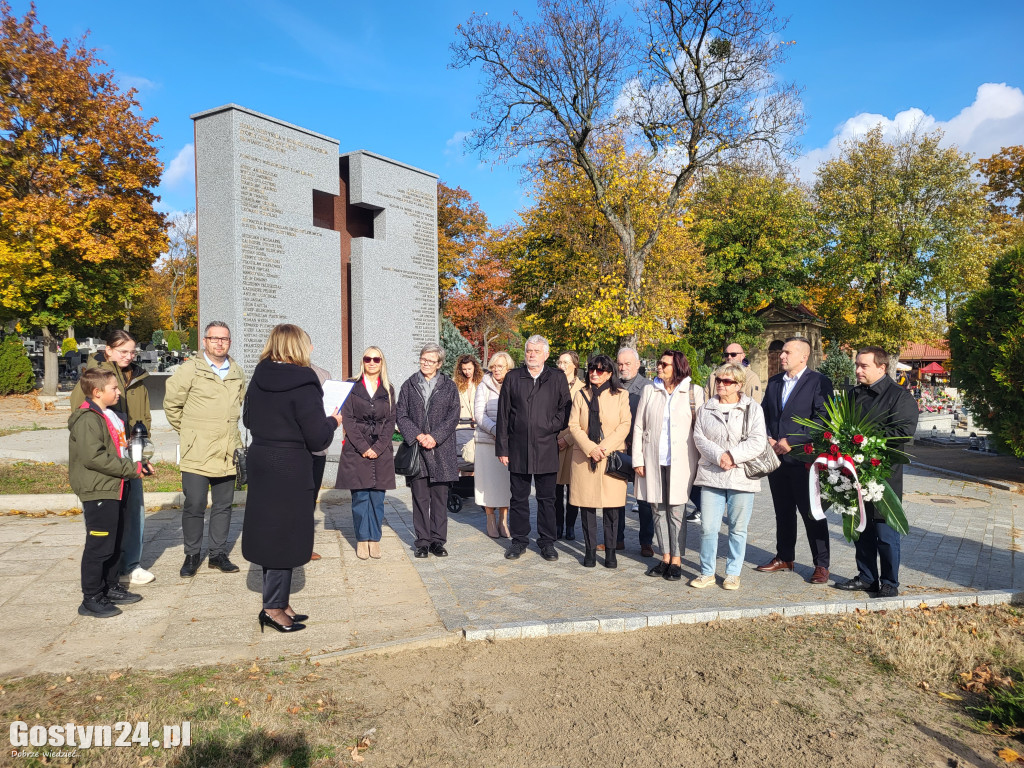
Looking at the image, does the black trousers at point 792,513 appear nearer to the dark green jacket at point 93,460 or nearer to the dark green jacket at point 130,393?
the dark green jacket at point 93,460

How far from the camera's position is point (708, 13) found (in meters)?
23.4

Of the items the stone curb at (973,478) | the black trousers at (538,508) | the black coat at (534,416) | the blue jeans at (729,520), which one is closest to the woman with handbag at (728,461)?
the blue jeans at (729,520)

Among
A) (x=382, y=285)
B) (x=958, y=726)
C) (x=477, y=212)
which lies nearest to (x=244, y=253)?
(x=382, y=285)

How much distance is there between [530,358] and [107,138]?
24212 millimetres

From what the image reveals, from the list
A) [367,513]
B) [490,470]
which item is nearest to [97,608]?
[367,513]

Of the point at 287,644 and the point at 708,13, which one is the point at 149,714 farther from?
the point at 708,13

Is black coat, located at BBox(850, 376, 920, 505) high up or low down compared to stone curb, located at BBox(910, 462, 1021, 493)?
up

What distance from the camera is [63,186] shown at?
896 inches

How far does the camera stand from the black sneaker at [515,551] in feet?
20.9

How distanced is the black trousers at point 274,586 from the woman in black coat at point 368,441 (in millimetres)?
1526

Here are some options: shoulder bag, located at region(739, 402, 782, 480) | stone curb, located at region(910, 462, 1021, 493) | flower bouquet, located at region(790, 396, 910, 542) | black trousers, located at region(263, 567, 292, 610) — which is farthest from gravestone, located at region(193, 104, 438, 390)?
stone curb, located at region(910, 462, 1021, 493)

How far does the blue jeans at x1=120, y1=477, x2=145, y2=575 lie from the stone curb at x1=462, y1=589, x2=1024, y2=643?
2.88m

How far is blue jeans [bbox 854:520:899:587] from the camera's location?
538cm

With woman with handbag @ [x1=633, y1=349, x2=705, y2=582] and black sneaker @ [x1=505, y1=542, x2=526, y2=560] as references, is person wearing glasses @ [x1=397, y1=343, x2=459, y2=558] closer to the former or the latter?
black sneaker @ [x1=505, y1=542, x2=526, y2=560]
